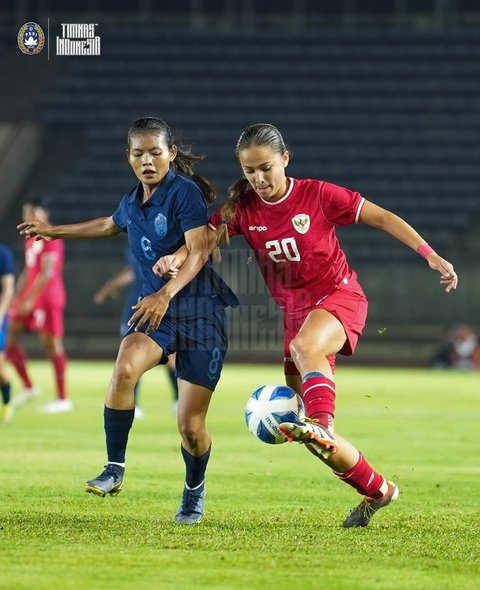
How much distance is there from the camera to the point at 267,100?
1219 inches

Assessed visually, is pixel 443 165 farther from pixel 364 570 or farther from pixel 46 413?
pixel 364 570

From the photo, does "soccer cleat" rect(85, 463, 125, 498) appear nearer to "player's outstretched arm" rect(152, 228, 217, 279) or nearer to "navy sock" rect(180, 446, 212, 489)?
"navy sock" rect(180, 446, 212, 489)

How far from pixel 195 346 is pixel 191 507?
2.74 ft

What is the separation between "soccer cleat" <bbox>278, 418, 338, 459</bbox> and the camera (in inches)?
211

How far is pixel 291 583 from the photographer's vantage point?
182 inches

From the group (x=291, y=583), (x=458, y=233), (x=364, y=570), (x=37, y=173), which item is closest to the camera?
(x=291, y=583)

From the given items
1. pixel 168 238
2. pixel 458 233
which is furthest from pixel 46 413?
pixel 458 233

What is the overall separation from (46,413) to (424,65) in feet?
66.6

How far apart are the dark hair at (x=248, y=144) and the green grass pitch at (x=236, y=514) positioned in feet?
4.96

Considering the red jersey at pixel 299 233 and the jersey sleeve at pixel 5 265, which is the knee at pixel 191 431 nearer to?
the red jersey at pixel 299 233

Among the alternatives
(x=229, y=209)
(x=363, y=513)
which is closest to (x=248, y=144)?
(x=229, y=209)

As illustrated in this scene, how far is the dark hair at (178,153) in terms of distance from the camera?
20.7ft

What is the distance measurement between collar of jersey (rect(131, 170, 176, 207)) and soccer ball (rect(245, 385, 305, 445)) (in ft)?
3.77

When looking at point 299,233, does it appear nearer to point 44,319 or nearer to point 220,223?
point 220,223
